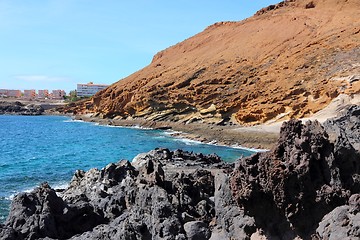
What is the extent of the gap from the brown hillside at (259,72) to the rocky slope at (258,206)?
114 ft

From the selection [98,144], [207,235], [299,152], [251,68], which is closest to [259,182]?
[299,152]

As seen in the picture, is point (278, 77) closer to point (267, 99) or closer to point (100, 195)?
point (267, 99)

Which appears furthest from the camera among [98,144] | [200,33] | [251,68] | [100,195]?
[200,33]

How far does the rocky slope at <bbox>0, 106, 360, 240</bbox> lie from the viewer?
7.12m

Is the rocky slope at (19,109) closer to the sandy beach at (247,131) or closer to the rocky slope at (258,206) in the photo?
the sandy beach at (247,131)

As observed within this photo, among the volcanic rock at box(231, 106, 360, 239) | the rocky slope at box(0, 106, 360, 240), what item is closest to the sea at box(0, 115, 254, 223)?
the rocky slope at box(0, 106, 360, 240)

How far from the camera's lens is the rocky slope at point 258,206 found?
Answer: 7.12 metres

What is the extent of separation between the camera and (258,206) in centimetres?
758

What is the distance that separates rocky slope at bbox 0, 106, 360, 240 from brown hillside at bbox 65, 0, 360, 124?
34858mm

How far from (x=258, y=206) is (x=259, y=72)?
48881 mm

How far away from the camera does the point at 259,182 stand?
24.9 ft

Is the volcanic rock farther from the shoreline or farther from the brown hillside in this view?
the brown hillside

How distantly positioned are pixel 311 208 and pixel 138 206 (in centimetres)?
393

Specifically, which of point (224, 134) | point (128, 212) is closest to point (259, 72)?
point (224, 134)
